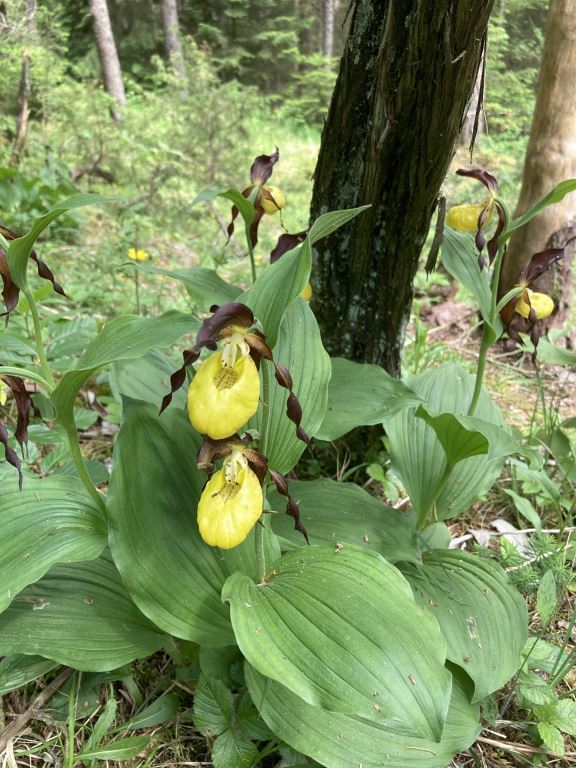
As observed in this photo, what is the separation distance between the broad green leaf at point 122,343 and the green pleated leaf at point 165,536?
5.2 inches

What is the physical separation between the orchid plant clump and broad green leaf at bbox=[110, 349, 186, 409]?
1 centimetres

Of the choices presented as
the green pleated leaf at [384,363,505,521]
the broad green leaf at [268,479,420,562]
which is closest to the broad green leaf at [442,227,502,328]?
the green pleated leaf at [384,363,505,521]

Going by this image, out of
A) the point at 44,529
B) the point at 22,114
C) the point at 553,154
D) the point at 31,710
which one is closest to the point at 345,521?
the point at 44,529

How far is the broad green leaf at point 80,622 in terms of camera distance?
1070mm

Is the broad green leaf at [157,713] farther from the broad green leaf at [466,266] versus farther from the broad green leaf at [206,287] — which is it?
the broad green leaf at [466,266]

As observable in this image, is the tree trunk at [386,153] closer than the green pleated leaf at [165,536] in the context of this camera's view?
No

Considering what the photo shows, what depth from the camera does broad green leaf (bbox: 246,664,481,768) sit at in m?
0.99

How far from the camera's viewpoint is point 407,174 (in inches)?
53.9

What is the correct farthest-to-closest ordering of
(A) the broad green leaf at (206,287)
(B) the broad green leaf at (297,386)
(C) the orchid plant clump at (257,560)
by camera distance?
(A) the broad green leaf at (206,287) → (B) the broad green leaf at (297,386) → (C) the orchid plant clump at (257,560)

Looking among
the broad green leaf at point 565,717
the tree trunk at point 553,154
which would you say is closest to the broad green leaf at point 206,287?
the broad green leaf at point 565,717

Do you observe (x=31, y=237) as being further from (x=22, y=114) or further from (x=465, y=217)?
(x=22, y=114)

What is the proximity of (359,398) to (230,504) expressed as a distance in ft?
1.99

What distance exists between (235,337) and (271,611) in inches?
20.0

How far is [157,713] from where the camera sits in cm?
116
